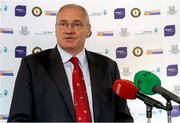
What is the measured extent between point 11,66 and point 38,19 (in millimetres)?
402

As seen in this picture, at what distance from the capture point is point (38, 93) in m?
1.85

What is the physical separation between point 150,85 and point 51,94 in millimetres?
619

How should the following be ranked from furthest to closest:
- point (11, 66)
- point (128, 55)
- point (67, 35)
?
point (128, 55)
point (11, 66)
point (67, 35)

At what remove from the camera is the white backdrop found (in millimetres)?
2441

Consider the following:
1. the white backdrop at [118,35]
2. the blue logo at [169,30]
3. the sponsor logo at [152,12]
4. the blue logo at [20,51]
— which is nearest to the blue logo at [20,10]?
the white backdrop at [118,35]

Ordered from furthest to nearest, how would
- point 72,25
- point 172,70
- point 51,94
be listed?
point 172,70 < point 72,25 < point 51,94

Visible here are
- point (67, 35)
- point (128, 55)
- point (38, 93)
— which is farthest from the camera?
point (128, 55)

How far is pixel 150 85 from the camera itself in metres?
1.47

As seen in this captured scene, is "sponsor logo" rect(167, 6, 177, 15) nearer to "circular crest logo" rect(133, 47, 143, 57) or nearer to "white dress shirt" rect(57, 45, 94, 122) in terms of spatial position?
"circular crest logo" rect(133, 47, 143, 57)

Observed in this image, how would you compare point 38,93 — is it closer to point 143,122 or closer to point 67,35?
point 67,35

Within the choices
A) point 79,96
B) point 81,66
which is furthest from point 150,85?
point 81,66

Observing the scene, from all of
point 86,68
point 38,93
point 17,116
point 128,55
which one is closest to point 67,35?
point 86,68

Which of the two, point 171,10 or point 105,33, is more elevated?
point 171,10

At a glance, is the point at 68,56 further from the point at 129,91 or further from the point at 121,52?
the point at 121,52
